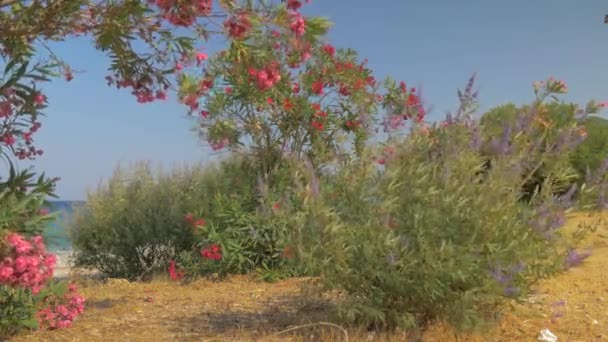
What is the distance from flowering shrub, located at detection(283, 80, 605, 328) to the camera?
15.1ft

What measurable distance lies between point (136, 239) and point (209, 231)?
191cm

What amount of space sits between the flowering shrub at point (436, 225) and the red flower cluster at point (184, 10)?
1.24m

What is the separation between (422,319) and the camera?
17.0 ft

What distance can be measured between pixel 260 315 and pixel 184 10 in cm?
303

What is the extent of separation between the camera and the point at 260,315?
6.44 m

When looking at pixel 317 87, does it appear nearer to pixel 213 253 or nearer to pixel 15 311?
pixel 213 253

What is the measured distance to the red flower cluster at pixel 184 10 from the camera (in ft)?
14.3

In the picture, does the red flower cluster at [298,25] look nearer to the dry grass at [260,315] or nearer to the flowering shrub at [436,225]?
the flowering shrub at [436,225]

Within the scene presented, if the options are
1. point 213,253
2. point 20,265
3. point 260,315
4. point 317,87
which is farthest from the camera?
point 317,87

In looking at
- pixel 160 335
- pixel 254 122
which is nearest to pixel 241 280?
pixel 254 122

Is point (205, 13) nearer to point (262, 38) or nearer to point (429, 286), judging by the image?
point (262, 38)

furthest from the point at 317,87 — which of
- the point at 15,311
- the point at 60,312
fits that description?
the point at 15,311

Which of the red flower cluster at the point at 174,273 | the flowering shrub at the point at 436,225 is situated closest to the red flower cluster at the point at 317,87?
the red flower cluster at the point at 174,273

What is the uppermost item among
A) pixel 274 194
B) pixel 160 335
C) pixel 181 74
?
pixel 181 74
